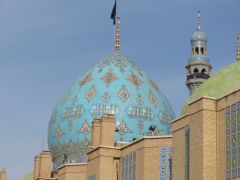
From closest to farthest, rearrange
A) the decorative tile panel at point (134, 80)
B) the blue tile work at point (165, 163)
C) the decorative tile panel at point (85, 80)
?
1. the blue tile work at point (165, 163)
2. the decorative tile panel at point (134, 80)
3. the decorative tile panel at point (85, 80)

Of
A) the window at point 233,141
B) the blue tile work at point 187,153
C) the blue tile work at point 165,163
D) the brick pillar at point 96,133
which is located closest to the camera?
the window at point 233,141

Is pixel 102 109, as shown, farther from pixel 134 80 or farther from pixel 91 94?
pixel 134 80

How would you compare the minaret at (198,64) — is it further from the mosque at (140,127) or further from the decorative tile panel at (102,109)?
the decorative tile panel at (102,109)

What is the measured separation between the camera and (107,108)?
23.0m

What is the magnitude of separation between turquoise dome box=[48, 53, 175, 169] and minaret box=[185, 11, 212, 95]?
1298 millimetres

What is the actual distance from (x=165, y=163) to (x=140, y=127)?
5.68m

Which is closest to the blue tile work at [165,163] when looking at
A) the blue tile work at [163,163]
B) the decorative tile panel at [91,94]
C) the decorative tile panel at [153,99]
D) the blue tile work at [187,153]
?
the blue tile work at [163,163]

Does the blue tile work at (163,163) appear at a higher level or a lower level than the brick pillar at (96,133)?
lower

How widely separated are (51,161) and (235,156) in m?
10.4

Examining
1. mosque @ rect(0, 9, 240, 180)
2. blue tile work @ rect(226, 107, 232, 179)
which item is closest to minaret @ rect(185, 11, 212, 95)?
mosque @ rect(0, 9, 240, 180)

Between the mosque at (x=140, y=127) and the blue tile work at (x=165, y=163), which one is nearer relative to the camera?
the mosque at (x=140, y=127)

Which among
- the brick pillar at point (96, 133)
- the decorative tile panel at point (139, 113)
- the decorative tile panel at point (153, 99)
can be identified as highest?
the decorative tile panel at point (153, 99)

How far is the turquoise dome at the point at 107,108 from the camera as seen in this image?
899 inches

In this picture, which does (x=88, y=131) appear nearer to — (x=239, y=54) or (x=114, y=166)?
(x=114, y=166)
